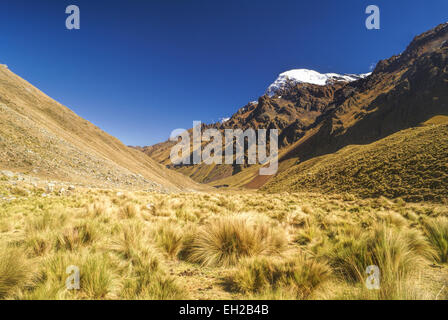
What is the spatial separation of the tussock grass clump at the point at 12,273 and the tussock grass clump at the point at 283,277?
2.87 meters

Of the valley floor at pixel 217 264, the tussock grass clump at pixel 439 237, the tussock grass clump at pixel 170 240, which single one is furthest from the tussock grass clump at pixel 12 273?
the tussock grass clump at pixel 439 237

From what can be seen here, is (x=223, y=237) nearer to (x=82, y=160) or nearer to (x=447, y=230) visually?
(x=447, y=230)

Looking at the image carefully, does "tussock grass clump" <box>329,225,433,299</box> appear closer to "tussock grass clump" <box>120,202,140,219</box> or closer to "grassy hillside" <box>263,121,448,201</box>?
"tussock grass clump" <box>120,202,140,219</box>

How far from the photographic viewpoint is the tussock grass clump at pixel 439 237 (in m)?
3.90

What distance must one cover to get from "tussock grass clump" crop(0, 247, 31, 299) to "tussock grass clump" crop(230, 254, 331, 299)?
2.87m

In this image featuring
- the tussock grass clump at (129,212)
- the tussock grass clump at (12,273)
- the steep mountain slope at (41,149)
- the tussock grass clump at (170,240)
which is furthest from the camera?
the steep mountain slope at (41,149)

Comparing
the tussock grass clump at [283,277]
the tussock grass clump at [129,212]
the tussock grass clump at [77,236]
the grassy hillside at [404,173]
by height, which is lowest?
the tussock grass clump at [283,277]

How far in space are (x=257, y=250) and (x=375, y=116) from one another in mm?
96727

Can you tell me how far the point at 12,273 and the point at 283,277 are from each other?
359 cm

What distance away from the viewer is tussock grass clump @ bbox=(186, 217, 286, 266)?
3969 mm

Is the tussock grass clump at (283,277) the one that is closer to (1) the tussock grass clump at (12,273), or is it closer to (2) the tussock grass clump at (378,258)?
(2) the tussock grass clump at (378,258)

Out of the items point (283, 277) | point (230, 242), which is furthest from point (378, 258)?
point (230, 242)

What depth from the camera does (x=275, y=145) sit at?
172000 millimetres

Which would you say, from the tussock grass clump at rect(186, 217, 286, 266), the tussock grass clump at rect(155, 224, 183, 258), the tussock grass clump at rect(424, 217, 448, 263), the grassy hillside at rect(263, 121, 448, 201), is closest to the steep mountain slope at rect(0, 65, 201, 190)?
the tussock grass clump at rect(155, 224, 183, 258)
